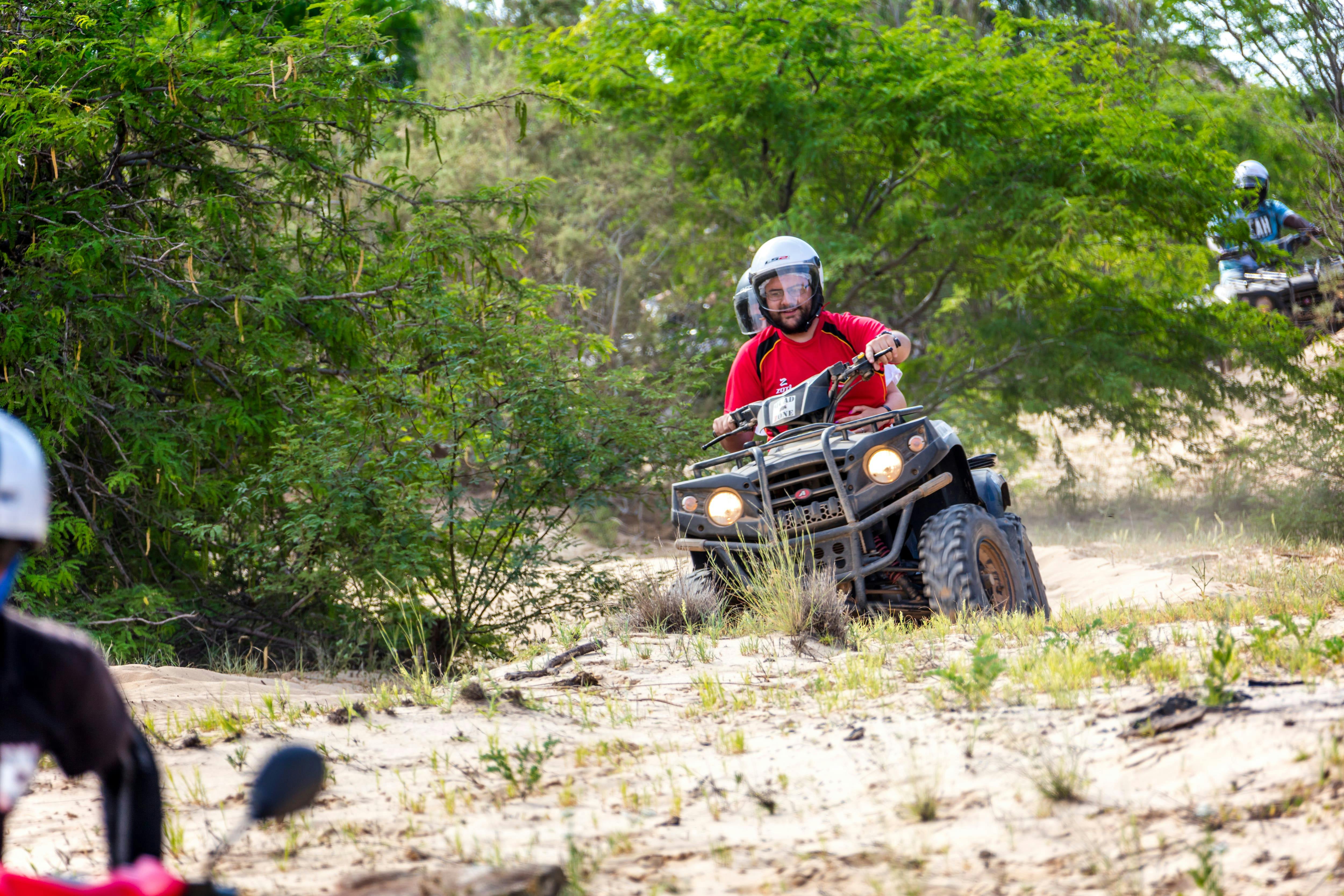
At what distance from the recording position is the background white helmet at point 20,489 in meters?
1.89

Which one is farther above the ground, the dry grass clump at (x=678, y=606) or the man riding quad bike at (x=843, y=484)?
the man riding quad bike at (x=843, y=484)

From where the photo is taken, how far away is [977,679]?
4203 mm

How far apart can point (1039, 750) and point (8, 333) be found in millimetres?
7359

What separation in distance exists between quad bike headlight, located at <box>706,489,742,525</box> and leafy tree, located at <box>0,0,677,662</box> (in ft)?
5.77

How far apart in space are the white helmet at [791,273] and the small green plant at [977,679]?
11.0ft

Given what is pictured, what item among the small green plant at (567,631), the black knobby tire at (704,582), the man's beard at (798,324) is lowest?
the small green plant at (567,631)

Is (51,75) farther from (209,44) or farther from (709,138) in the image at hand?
(709,138)

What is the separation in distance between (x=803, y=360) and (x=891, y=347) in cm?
90

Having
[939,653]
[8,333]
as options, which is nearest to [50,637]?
[939,653]

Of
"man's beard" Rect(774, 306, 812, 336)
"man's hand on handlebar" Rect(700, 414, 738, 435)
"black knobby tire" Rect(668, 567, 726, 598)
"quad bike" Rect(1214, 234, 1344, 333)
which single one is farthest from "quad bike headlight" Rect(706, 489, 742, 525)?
"quad bike" Rect(1214, 234, 1344, 333)

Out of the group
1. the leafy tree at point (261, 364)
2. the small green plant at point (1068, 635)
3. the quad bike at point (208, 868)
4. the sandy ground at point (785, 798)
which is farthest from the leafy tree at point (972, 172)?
the quad bike at point (208, 868)

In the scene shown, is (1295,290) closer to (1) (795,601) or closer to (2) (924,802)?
(1) (795,601)

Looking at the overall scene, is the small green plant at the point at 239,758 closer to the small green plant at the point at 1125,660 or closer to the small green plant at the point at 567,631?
the small green plant at the point at 567,631

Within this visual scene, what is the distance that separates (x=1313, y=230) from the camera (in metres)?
13.1
